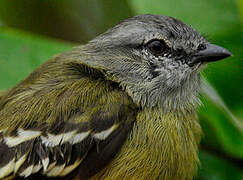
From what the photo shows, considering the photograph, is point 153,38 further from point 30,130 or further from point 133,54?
point 30,130

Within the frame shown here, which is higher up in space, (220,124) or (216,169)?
(220,124)

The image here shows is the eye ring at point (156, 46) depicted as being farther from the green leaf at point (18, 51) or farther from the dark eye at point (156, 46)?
the green leaf at point (18, 51)

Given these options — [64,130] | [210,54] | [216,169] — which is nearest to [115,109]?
[64,130]

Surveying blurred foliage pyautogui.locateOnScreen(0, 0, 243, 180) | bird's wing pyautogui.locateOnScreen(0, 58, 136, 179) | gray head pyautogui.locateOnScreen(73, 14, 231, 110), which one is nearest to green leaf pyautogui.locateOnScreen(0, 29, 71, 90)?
blurred foliage pyautogui.locateOnScreen(0, 0, 243, 180)

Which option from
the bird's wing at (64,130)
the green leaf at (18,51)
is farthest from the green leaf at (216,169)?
the green leaf at (18,51)

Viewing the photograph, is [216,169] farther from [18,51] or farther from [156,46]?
[18,51]

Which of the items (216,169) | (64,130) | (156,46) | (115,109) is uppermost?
(156,46)

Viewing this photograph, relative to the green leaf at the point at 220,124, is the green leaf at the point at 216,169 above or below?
below
